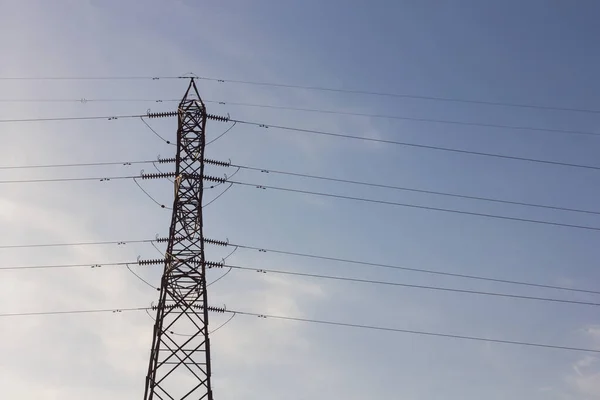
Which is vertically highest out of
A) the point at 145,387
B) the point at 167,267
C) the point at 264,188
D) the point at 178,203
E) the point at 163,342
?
the point at 264,188

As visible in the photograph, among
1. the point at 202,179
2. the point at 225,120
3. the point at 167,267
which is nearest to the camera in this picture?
the point at 167,267

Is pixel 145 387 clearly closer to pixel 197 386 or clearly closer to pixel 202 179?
pixel 197 386

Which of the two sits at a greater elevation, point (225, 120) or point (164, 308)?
point (225, 120)

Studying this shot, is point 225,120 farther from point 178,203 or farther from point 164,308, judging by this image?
point 164,308

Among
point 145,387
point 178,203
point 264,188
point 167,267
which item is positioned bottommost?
point 145,387

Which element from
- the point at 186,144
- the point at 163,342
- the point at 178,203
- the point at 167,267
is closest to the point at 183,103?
the point at 186,144

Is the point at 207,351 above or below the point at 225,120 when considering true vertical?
below

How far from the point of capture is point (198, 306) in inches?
1369

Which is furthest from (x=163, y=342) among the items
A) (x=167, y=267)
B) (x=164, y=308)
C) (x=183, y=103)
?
(x=183, y=103)

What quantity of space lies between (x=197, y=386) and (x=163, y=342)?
2.81 meters

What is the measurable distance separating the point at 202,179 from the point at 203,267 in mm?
5399

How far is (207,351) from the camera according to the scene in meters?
34.0

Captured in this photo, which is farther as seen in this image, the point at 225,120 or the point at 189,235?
the point at 225,120

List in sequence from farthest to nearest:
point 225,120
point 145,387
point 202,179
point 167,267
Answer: point 225,120 < point 202,179 < point 167,267 < point 145,387
